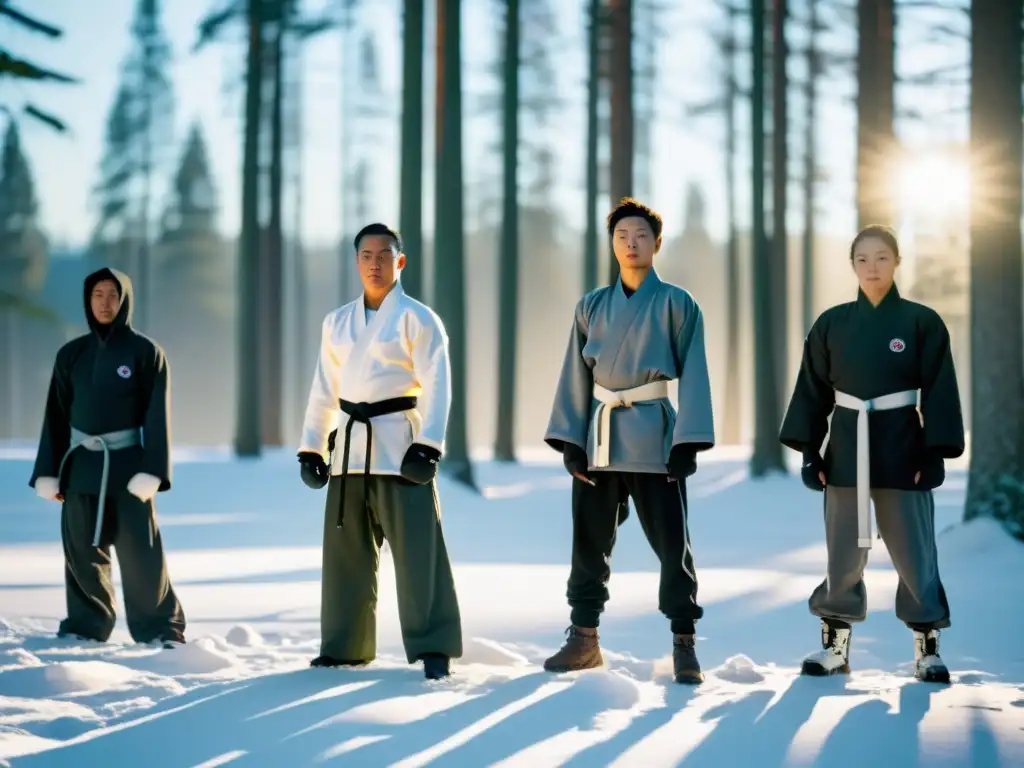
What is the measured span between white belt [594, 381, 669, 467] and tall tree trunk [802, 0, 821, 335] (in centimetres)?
1891

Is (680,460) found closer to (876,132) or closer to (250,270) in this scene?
(876,132)

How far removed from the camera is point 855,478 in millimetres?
6027

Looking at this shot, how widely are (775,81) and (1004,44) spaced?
10669mm

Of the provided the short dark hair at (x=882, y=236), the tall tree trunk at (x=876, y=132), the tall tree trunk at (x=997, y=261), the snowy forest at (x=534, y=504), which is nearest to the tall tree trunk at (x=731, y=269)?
the snowy forest at (x=534, y=504)

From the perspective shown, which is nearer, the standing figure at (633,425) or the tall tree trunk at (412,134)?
the standing figure at (633,425)

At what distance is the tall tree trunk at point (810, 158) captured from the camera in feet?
83.1

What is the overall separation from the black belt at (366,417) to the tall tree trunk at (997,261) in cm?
740

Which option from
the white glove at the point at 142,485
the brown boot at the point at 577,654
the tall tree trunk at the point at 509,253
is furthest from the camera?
the tall tree trunk at the point at 509,253

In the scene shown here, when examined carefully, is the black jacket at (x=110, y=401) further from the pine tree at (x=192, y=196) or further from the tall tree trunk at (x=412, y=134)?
the pine tree at (x=192, y=196)

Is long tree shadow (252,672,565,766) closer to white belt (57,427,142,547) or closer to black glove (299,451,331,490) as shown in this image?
black glove (299,451,331,490)

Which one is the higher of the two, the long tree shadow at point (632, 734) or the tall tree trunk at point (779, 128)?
the tall tree trunk at point (779, 128)

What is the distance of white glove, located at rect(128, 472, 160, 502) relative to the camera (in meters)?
Answer: 6.88

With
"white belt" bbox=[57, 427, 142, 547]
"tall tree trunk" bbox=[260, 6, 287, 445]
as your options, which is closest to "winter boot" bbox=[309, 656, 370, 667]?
"white belt" bbox=[57, 427, 142, 547]

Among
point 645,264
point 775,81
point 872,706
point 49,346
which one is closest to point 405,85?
point 775,81
